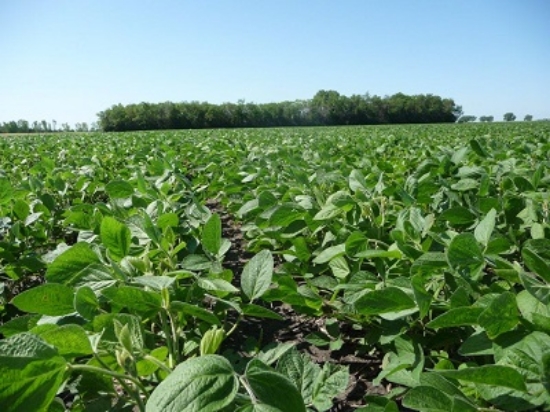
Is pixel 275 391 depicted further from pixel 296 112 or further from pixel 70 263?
pixel 296 112

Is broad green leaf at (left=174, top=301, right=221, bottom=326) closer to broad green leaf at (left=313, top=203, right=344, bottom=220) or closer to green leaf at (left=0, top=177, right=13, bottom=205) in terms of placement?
broad green leaf at (left=313, top=203, right=344, bottom=220)

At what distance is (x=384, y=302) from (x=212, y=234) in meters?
0.54

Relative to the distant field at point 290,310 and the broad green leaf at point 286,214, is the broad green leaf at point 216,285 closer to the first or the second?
the distant field at point 290,310

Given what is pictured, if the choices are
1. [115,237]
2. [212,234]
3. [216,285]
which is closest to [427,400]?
[216,285]

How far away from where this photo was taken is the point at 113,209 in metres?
1.73

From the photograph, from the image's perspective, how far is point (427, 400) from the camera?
2.37ft

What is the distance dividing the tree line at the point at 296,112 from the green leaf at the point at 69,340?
5963 cm

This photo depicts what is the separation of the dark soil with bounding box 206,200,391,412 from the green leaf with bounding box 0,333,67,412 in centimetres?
71

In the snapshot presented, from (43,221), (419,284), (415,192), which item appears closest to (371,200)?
(415,192)

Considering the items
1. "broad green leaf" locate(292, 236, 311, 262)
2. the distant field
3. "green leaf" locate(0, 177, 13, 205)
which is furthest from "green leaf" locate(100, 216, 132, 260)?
"green leaf" locate(0, 177, 13, 205)

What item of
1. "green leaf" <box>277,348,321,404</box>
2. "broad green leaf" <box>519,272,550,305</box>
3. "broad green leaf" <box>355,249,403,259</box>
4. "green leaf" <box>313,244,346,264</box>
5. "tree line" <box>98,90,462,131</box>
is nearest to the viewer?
"broad green leaf" <box>519,272,550,305</box>

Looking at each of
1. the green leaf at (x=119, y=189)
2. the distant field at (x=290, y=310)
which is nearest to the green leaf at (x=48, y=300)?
the distant field at (x=290, y=310)

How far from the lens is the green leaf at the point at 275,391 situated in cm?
64

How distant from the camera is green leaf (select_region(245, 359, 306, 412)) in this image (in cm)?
64
